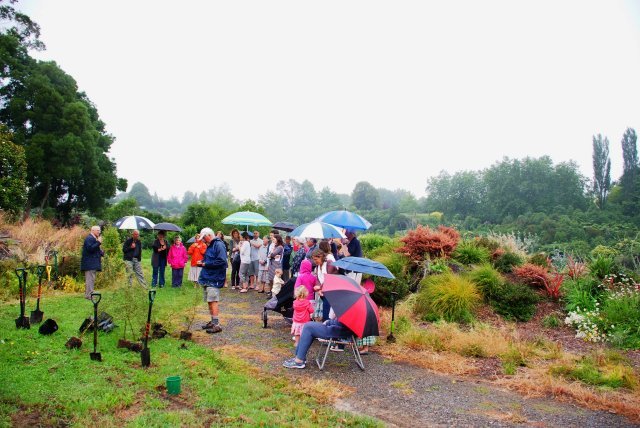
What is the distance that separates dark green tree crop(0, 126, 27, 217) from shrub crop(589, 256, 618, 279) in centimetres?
1818

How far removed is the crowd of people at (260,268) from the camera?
718 cm

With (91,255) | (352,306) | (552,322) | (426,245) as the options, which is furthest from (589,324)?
(91,255)

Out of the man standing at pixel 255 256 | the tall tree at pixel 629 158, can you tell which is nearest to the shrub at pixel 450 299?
the man standing at pixel 255 256

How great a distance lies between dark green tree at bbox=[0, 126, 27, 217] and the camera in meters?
15.0

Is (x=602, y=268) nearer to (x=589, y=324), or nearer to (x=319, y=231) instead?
(x=589, y=324)

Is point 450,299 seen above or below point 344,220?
below

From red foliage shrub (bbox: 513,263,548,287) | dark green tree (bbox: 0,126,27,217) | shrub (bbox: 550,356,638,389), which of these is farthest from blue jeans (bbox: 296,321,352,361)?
dark green tree (bbox: 0,126,27,217)

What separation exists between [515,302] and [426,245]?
2.83m

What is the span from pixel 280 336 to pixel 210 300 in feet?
4.87

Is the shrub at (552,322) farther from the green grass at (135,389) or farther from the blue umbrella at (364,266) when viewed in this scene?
the green grass at (135,389)

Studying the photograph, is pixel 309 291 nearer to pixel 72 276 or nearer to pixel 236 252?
pixel 236 252

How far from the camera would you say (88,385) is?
505 cm

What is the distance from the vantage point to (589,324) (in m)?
8.25

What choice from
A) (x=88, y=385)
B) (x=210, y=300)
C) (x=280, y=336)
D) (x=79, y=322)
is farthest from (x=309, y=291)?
(x=79, y=322)
